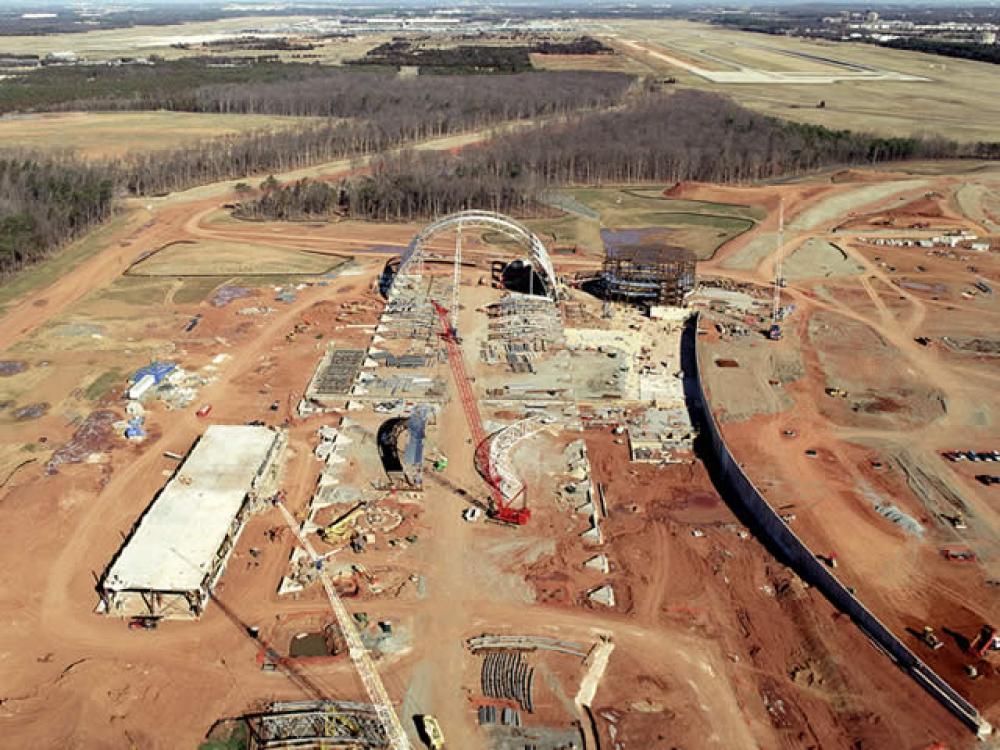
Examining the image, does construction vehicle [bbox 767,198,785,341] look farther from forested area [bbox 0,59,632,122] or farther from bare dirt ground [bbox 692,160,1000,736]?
forested area [bbox 0,59,632,122]

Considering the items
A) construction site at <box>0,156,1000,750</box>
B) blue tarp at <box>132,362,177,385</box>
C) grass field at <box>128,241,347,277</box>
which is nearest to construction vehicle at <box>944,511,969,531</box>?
construction site at <box>0,156,1000,750</box>

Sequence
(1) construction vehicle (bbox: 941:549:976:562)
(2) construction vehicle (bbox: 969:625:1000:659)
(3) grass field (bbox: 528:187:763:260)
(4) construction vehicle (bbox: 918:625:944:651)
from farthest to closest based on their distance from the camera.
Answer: (3) grass field (bbox: 528:187:763:260)
(1) construction vehicle (bbox: 941:549:976:562)
(4) construction vehicle (bbox: 918:625:944:651)
(2) construction vehicle (bbox: 969:625:1000:659)

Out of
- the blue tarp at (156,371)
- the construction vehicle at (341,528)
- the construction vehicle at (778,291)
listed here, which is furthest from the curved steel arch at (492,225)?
the construction vehicle at (341,528)

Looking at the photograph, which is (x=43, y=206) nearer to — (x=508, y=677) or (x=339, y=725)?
(x=339, y=725)

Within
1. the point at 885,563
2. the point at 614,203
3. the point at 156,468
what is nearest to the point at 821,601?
the point at 885,563

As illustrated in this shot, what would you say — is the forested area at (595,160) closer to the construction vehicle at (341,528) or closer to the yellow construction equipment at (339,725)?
the construction vehicle at (341,528)

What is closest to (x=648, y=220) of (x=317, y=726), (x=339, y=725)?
(x=339, y=725)
